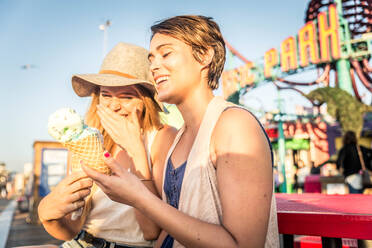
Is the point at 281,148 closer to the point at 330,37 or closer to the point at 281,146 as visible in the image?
the point at 281,146

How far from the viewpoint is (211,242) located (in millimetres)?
1037

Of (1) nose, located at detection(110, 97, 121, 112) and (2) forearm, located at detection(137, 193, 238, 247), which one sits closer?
(2) forearm, located at detection(137, 193, 238, 247)

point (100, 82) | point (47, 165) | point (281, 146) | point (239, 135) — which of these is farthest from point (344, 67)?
point (239, 135)

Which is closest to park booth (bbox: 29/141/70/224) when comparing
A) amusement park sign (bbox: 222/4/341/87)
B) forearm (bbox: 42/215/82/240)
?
forearm (bbox: 42/215/82/240)

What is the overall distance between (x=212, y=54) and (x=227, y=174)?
764 millimetres

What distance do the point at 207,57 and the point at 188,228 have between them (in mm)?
942

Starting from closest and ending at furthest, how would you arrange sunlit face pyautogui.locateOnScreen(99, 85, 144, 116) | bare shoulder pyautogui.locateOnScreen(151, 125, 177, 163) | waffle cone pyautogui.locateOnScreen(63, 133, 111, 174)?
waffle cone pyautogui.locateOnScreen(63, 133, 111, 174), bare shoulder pyautogui.locateOnScreen(151, 125, 177, 163), sunlit face pyautogui.locateOnScreen(99, 85, 144, 116)

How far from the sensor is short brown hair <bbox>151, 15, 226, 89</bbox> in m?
1.50

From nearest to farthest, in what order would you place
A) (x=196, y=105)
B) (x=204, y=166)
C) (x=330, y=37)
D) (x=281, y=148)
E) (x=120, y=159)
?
(x=204, y=166) → (x=196, y=105) → (x=120, y=159) → (x=330, y=37) → (x=281, y=148)

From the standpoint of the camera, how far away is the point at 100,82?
6.27 ft

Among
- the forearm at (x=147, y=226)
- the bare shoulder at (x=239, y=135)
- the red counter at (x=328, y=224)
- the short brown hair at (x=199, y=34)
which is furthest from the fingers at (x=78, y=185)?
the red counter at (x=328, y=224)

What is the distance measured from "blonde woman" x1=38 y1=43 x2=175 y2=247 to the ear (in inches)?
22.5

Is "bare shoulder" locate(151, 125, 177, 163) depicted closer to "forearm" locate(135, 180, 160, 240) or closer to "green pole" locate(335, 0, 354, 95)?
"forearm" locate(135, 180, 160, 240)

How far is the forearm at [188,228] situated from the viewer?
1039mm
